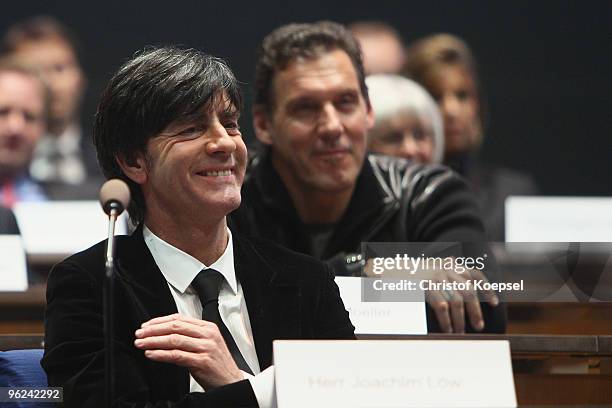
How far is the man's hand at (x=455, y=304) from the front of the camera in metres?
2.82

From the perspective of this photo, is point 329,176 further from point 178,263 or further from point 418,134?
point 178,263

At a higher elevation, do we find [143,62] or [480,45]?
[480,45]

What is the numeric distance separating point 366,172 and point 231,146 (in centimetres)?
109

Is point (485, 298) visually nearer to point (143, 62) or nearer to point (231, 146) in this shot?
point (231, 146)

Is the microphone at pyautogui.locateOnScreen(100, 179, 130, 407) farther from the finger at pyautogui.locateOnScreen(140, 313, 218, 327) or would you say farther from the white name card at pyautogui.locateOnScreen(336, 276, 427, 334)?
the white name card at pyautogui.locateOnScreen(336, 276, 427, 334)

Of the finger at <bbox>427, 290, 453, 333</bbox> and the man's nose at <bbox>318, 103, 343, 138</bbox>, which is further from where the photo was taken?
the man's nose at <bbox>318, 103, 343, 138</bbox>

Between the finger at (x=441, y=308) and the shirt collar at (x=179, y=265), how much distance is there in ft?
2.16

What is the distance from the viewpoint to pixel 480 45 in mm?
5480

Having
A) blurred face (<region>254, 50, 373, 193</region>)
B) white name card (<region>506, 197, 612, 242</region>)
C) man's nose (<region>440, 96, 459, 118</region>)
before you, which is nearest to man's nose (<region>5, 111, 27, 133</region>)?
blurred face (<region>254, 50, 373, 193</region>)

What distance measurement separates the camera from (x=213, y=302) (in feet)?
7.45

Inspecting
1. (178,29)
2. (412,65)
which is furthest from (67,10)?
(412,65)

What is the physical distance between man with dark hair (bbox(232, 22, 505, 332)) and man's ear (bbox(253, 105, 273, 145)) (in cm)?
1

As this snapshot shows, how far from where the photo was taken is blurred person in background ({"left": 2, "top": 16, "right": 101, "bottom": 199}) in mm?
4938

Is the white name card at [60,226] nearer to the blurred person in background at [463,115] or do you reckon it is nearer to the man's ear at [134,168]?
the blurred person in background at [463,115]
